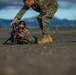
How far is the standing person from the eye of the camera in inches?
528

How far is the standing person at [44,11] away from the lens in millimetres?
13406

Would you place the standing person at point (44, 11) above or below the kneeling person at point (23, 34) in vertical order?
above

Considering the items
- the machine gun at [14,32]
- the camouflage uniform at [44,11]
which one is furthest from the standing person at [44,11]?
the machine gun at [14,32]

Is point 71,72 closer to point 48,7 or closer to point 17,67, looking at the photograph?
point 17,67

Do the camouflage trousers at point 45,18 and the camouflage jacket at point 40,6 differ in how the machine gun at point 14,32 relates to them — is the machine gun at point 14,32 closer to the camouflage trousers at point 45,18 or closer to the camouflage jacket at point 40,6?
the camouflage jacket at point 40,6

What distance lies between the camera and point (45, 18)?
1365 cm

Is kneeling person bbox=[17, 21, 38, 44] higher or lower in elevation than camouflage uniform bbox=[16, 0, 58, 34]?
lower

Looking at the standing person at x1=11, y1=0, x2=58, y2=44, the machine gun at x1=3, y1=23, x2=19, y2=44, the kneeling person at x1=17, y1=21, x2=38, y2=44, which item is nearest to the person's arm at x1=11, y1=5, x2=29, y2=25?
the standing person at x1=11, y1=0, x2=58, y2=44

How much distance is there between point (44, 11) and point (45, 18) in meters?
0.26

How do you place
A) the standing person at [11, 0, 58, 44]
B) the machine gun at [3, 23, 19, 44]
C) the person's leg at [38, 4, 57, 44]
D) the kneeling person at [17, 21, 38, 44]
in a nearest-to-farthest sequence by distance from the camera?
the machine gun at [3, 23, 19, 44], the kneeling person at [17, 21, 38, 44], the standing person at [11, 0, 58, 44], the person's leg at [38, 4, 57, 44]

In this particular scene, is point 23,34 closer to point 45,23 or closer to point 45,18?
point 45,23

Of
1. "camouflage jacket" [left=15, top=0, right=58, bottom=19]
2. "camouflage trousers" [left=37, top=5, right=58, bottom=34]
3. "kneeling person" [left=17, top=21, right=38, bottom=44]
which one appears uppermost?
"camouflage jacket" [left=15, top=0, right=58, bottom=19]

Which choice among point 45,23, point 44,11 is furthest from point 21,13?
point 45,23

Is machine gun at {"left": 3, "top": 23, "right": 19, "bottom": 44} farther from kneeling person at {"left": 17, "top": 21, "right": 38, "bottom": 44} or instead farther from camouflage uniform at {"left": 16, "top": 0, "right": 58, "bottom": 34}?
camouflage uniform at {"left": 16, "top": 0, "right": 58, "bottom": 34}
